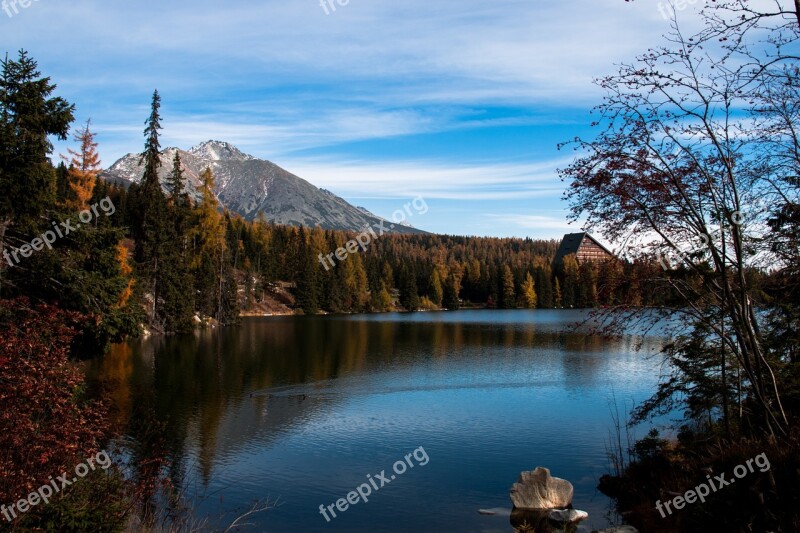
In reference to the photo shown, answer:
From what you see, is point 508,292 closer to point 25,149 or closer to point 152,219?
point 152,219

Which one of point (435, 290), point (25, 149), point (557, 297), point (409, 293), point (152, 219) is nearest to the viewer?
point (25, 149)

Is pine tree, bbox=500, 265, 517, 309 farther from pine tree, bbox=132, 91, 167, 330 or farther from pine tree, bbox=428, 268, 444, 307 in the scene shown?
pine tree, bbox=132, 91, 167, 330

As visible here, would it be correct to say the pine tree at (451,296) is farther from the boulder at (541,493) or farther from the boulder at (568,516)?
the boulder at (568,516)

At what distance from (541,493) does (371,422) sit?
33.6 feet

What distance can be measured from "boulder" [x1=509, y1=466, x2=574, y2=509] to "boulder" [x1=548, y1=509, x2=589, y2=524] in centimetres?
52

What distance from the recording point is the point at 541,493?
49.9 feet

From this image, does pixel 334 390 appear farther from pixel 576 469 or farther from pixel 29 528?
pixel 29 528

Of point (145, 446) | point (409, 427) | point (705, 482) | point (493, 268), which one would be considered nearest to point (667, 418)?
point (409, 427)

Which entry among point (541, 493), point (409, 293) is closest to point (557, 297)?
point (409, 293)

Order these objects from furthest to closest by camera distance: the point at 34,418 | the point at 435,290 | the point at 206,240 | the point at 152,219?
the point at 435,290
the point at 206,240
the point at 152,219
the point at 34,418

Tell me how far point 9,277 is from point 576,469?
54.2 ft

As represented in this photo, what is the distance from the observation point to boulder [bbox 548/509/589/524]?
1409 centimetres

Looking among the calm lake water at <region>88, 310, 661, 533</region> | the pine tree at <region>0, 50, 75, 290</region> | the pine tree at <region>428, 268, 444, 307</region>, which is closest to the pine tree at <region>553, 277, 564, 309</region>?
the pine tree at <region>428, 268, 444, 307</region>

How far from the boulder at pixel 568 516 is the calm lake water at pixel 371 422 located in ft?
0.81
